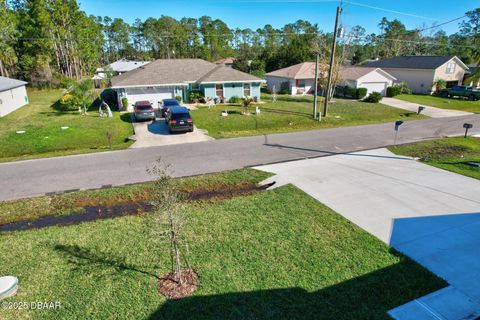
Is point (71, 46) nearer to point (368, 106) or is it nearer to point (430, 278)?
point (368, 106)

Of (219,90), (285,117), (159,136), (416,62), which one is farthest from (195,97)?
(416,62)

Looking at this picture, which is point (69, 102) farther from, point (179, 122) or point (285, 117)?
point (285, 117)

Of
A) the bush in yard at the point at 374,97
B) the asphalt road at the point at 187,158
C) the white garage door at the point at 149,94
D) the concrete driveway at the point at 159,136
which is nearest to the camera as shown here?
the asphalt road at the point at 187,158

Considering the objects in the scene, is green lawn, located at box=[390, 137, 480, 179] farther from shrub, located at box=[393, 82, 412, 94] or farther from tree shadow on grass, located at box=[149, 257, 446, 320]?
shrub, located at box=[393, 82, 412, 94]

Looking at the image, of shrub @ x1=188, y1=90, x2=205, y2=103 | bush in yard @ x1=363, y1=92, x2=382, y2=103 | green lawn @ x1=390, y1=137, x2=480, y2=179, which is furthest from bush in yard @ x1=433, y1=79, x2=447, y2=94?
shrub @ x1=188, y1=90, x2=205, y2=103

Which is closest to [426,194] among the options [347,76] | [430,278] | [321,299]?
[430,278]

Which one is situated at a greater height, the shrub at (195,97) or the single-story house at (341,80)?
the single-story house at (341,80)

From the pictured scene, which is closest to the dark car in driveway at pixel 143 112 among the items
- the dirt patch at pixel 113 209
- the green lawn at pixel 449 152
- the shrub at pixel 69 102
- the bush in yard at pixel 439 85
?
the shrub at pixel 69 102

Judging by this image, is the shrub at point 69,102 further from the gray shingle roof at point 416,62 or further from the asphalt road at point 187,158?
the gray shingle roof at point 416,62

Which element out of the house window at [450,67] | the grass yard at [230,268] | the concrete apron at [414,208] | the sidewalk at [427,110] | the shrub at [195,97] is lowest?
the grass yard at [230,268]
